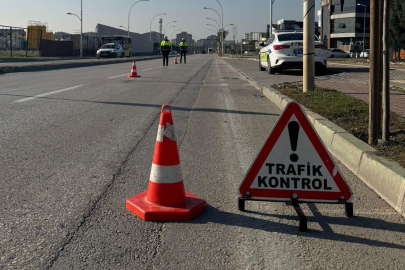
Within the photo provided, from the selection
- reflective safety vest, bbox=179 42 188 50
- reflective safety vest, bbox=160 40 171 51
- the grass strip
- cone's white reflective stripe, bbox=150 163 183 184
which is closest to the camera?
cone's white reflective stripe, bbox=150 163 183 184

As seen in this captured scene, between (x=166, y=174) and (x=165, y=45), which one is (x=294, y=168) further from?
(x=165, y=45)

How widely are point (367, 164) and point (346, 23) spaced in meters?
79.0

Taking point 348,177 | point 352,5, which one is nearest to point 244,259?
point 348,177

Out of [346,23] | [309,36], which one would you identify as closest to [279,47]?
[309,36]

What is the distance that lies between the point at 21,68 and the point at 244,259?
22.0 meters

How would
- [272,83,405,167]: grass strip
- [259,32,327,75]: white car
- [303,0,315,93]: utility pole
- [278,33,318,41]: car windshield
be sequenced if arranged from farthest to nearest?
[278,33,318,41]: car windshield → [259,32,327,75]: white car → [303,0,315,93]: utility pole → [272,83,405,167]: grass strip

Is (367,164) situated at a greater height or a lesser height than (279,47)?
lesser

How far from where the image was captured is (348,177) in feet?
15.1

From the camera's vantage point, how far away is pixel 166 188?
364cm

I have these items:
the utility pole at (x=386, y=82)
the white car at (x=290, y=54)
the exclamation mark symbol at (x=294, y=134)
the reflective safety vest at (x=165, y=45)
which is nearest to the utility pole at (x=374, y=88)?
the utility pole at (x=386, y=82)

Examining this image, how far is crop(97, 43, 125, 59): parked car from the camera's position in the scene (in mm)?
50969

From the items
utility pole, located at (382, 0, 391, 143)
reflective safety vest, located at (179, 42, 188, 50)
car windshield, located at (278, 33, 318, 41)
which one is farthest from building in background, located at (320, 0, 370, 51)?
utility pole, located at (382, 0, 391, 143)

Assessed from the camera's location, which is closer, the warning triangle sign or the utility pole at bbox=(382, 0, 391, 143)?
the warning triangle sign

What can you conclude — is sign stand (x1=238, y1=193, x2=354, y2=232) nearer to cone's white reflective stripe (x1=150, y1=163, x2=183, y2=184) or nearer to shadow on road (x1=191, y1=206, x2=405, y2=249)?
shadow on road (x1=191, y1=206, x2=405, y2=249)
